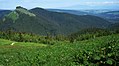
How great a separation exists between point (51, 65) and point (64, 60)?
4.42 ft

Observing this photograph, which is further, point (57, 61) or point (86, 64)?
point (57, 61)

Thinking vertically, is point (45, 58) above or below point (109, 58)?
below

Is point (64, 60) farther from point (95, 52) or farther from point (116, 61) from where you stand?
point (116, 61)

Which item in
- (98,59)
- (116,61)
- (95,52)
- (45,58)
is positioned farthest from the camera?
(45,58)

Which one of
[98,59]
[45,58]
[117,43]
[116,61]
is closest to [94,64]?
[98,59]

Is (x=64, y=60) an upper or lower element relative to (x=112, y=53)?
lower

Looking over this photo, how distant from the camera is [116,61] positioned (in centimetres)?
1723

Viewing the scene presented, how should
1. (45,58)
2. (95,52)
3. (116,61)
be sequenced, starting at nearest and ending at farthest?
1. (116,61)
2. (95,52)
3. (45,58)

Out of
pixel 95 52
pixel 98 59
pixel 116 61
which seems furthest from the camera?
pixel 95 52

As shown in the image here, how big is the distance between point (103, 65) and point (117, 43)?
3.44m

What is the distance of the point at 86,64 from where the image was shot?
61.2 ft

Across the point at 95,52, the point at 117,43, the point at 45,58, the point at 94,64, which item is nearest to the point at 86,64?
the point at 94,64

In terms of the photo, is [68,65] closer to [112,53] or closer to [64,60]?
[64,60]

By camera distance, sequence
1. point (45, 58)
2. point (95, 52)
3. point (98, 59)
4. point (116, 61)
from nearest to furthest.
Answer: point (116, 61) < point (98, 59) < point (95, 52) < point (45, 58)
